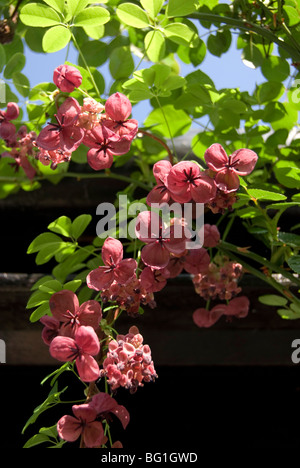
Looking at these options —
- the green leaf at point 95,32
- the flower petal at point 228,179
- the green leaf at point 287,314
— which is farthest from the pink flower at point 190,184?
the green leaf at point 95,32

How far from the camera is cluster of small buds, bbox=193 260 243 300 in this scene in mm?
892

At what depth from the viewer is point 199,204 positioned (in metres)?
0.73

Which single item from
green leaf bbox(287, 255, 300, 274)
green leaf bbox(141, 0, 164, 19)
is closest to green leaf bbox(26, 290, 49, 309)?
green leaf bbox(287, 255, 300, 274)

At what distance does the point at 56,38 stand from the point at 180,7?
0.63 feet

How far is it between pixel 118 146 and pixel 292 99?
1.32 ft

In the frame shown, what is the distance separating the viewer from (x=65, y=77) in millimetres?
752

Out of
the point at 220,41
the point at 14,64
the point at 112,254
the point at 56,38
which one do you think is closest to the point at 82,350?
the point at 112,254

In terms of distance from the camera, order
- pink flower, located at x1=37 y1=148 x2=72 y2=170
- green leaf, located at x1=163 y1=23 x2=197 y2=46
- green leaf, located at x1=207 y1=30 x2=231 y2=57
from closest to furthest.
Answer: pink flower, located at x1=37 y1=148 x2=72 y2=170, green leaf, located at x1=163 y1=23 x2=197 y2=46, green leaf, located at x1=207 y1=30 x2=231 y2=57

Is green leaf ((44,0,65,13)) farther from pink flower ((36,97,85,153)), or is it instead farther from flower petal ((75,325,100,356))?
flower petal ((75,325,100,356))

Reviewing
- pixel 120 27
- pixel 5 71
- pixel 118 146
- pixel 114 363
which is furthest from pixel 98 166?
pixel 120 27

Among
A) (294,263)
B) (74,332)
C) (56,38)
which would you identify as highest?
(56,38)

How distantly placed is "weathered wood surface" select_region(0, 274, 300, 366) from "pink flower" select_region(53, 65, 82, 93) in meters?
0.39

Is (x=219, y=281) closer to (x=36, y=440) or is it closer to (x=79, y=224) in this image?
(x=79, y=224)

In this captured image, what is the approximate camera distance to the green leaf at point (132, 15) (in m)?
0.85
